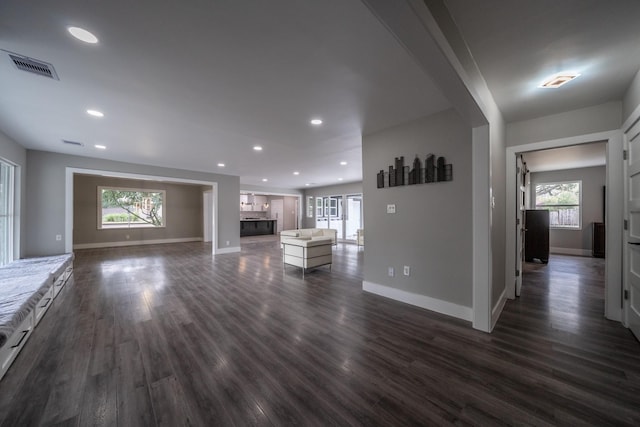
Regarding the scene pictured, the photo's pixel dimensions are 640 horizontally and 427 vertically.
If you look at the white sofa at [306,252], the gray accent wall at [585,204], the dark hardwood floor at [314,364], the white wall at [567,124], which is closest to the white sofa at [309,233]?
the white sofa at [306,252]

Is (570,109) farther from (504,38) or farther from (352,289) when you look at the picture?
(352,289)

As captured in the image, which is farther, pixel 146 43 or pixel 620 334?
pixel 620 334

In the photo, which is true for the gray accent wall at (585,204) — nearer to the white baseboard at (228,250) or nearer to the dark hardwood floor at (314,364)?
the dark hardwood floor at (314,364)

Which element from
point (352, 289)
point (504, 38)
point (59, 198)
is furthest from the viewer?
point (59, 198)

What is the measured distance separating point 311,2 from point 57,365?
3.25m

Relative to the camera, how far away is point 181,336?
7.52 feet

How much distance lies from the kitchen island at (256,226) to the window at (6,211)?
307 inches

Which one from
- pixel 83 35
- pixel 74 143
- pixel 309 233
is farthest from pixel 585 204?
pixel 74 143

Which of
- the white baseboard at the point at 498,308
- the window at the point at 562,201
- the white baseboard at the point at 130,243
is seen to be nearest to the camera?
the white baseboard at the point at 498,308

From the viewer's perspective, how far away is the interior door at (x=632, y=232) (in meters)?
2.17

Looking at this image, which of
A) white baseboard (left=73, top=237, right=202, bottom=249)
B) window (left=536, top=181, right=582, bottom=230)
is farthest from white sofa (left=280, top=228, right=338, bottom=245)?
window (left=536, top=181, right=582, bottom=230)

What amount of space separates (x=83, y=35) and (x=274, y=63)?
1308 mm

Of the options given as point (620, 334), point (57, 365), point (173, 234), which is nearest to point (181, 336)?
point (57, 365)

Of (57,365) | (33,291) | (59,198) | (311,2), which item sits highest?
(311,2)
